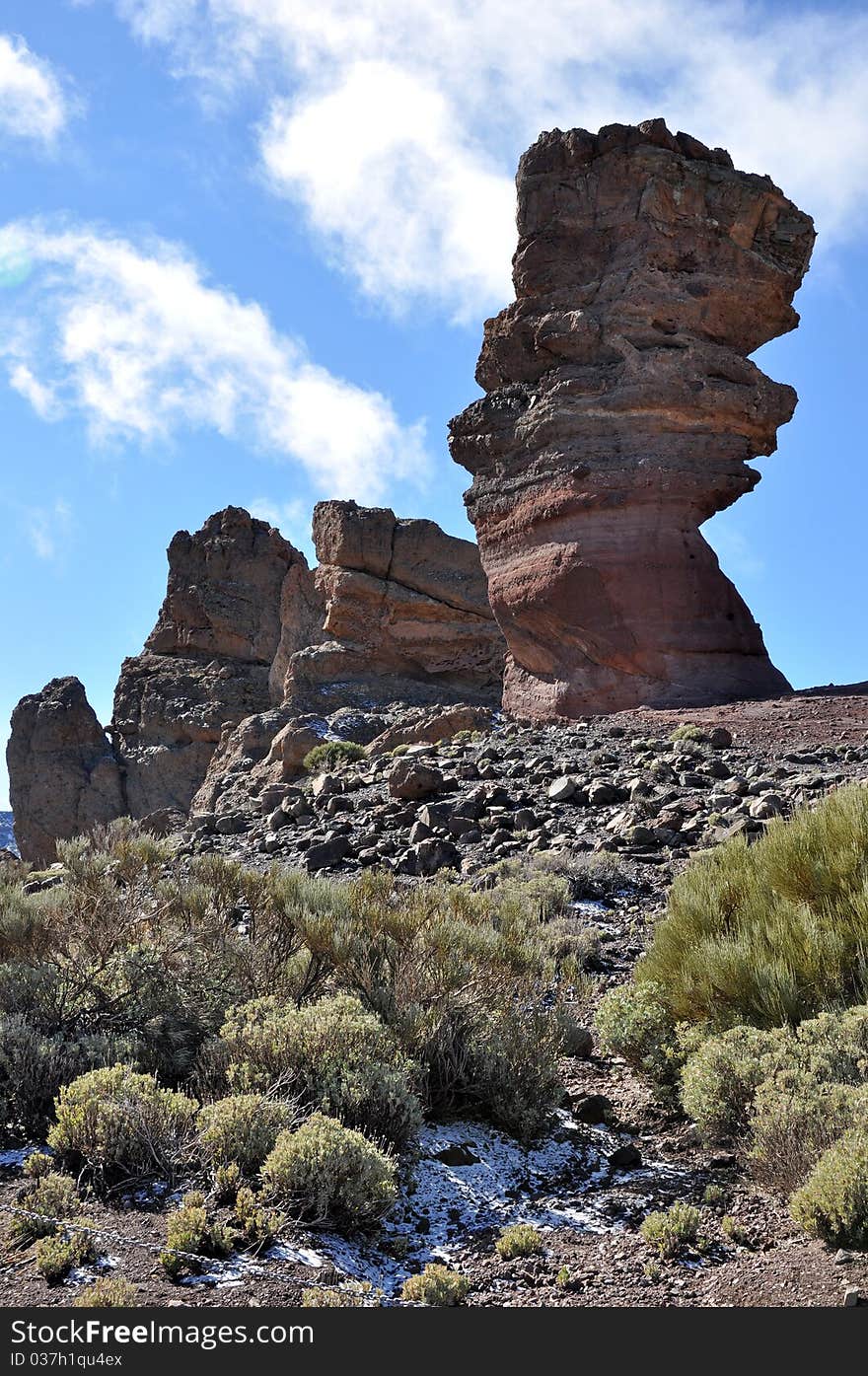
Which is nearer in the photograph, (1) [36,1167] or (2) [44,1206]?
(2) [44,1206]

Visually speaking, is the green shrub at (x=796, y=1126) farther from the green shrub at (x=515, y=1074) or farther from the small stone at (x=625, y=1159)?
the green shrub at (x=515, y=1074)

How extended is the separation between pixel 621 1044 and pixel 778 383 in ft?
53.1

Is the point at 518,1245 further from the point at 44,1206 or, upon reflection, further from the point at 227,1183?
the point at 44,1206

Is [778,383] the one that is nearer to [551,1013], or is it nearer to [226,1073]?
[551,1013]

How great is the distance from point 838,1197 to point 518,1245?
4.05 ft

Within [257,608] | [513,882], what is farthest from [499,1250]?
[257,608]

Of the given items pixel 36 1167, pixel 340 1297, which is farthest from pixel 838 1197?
pixel 36 1167

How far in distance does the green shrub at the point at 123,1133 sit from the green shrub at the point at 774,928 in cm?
316

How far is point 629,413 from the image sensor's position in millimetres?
17969

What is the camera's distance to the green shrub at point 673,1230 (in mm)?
3777

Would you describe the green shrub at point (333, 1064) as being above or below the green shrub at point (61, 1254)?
above

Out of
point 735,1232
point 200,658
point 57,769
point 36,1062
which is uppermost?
point 200,658

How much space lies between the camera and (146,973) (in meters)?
5.52

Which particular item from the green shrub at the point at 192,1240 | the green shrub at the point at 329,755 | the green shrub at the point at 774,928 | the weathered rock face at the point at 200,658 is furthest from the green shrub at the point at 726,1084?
the weathered rock face at the point at 200,658
